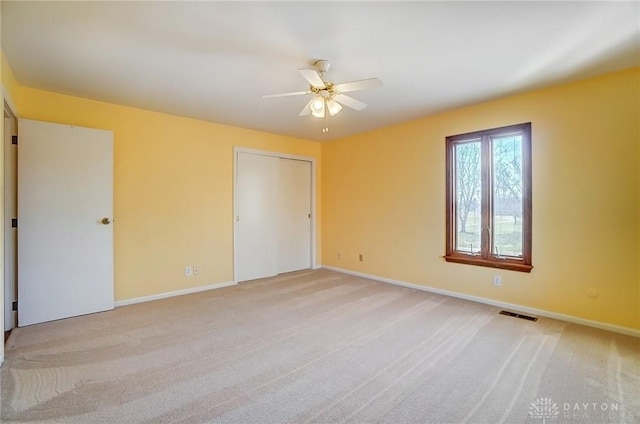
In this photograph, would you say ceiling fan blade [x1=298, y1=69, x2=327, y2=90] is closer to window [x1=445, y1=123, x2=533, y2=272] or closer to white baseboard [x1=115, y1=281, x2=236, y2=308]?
window [x1=445, y1=123, x2=533, y2=272]

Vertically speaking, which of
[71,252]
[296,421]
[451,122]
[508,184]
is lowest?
[296,421]

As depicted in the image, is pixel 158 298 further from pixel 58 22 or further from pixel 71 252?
pixel 58 22

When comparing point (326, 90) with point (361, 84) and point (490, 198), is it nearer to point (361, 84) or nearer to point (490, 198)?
point (361, 84)

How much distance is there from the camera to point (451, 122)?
379 centimetres

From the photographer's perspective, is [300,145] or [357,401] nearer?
[357,401]

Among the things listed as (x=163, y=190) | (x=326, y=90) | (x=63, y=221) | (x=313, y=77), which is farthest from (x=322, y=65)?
(x=63, y=221)

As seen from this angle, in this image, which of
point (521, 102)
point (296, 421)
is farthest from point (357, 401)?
point (521, 102)

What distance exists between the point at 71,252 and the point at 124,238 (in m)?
0.52

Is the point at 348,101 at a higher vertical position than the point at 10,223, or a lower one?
higher

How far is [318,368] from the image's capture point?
2.11 metres

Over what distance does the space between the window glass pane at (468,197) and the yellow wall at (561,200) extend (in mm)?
196

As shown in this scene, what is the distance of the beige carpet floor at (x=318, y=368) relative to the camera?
1671 mm

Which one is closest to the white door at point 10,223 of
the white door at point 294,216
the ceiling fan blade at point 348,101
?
the ceiling fan blade at point 348,101

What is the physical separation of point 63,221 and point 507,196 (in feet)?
15.8
